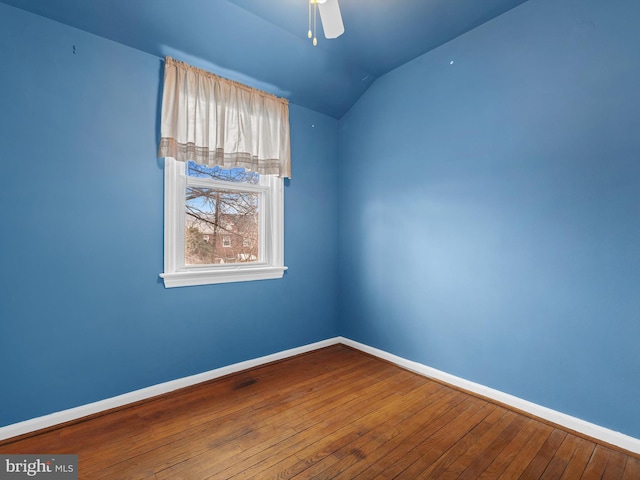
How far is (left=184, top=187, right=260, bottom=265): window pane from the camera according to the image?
2.61 metres

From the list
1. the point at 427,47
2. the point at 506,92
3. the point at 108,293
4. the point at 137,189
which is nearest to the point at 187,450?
the point at 108,293

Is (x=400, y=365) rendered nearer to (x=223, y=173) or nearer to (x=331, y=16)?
(x=223, y=173)

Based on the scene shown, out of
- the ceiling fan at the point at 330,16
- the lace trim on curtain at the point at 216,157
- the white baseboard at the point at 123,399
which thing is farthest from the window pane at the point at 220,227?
the ceiling fan at the point at 330,16

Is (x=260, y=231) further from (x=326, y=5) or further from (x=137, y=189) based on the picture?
(x=326, y=5)

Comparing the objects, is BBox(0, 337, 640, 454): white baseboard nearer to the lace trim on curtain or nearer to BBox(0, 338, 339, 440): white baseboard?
BBox(0, 338, 339, 440): white baseboard

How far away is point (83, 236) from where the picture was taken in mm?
2066

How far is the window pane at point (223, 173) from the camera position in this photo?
2598 millimetres

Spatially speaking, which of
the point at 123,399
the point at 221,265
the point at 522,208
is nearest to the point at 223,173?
the point at 221,265

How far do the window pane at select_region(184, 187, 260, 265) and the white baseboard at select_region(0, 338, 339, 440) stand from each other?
0.95 metres

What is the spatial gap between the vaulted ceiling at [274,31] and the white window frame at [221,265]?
88 centimetres

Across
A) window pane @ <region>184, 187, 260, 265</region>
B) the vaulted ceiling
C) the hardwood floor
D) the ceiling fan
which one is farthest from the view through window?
the ceiling fan

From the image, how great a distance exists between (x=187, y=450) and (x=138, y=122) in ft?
7.29

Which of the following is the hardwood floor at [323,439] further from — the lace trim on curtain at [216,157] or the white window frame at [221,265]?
A: the lace trim on curtain at [216,157]

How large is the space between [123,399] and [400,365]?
2302 millimetres
